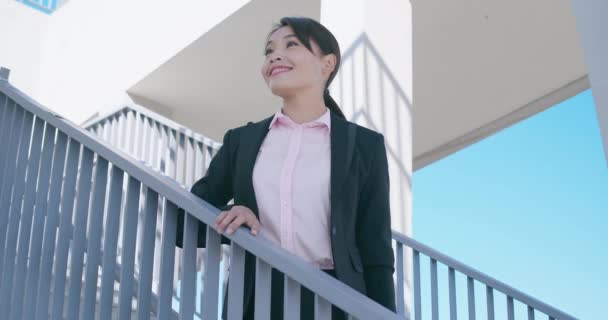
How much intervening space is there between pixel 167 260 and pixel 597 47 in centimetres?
182

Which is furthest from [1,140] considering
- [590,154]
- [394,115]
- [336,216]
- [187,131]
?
[590,154]

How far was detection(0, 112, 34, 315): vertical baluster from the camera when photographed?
2.27 m

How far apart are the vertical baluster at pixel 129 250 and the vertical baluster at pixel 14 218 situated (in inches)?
28.2

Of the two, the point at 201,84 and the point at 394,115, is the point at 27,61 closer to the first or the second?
the point at 201,84

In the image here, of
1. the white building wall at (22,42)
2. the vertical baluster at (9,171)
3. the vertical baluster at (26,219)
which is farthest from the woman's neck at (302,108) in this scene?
the white building wall at (22,42)

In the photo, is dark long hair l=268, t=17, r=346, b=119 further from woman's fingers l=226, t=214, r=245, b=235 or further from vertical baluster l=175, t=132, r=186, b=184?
vertical baluster l=175, t=132, r=186, b=184

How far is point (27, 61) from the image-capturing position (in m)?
8.71

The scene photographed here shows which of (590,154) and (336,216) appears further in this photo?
(590,154)

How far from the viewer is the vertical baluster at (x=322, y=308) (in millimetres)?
1325

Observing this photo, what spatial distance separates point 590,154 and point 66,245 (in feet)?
37.4

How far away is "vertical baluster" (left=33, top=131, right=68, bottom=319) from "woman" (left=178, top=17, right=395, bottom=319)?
2.12 feet

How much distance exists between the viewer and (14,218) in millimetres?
2369

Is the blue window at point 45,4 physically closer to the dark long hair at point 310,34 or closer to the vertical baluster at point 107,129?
Answer: the vertical baluster at point 107,129

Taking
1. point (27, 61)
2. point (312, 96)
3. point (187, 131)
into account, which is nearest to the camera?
point (312, 96)
